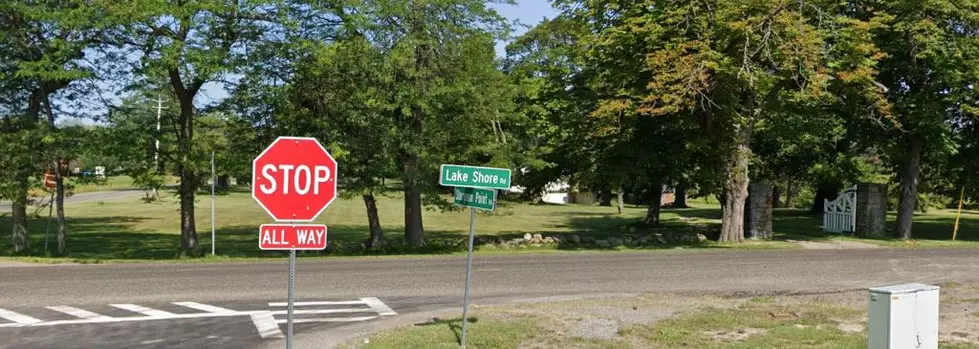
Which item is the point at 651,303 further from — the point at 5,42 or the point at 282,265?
the point at 5,42

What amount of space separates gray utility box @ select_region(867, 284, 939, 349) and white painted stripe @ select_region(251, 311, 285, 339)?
21.1 ft

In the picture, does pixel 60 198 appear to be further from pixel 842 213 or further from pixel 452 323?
pixel 842 213

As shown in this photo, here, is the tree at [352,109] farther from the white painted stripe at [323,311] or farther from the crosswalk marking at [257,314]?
the white painted stripe at [323,311]

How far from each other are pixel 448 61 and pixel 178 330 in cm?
1541

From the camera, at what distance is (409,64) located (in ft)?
78.1

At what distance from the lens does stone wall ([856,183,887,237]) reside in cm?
3120

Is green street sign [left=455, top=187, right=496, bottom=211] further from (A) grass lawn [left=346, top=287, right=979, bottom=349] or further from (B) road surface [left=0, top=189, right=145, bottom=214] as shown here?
(B) road surface [left=0, top=189, right=145, bottom=214]

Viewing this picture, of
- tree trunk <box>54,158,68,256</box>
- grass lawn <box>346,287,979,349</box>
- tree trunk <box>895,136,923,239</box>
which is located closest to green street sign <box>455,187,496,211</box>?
grass lawn <box>346,287,979,349</box>

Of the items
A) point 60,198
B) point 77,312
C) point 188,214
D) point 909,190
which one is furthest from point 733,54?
point 60,198

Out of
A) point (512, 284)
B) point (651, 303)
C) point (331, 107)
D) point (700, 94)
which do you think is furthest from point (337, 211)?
point (651, 303)

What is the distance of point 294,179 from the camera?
705 centimetres

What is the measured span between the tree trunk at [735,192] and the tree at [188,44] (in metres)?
14.3

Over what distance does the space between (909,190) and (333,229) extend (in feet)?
76.5

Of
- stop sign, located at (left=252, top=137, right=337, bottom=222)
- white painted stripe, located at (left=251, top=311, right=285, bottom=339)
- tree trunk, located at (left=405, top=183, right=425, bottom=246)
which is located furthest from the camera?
tree trunk, located at (left=405, top=183, right=425, bottom=246)
